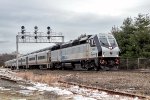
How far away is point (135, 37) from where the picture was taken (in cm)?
4728

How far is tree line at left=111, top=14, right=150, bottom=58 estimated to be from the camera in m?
46.7

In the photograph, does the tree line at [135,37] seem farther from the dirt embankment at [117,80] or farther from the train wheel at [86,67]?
the dirt embankment at [117,80]

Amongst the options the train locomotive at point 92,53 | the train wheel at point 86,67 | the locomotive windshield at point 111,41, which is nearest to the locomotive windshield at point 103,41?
the train locomotive at point 92,53

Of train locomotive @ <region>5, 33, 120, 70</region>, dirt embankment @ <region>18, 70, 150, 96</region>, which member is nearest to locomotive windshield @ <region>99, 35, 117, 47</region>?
train locomotive @ <region>5, 33, 120, 70</region>

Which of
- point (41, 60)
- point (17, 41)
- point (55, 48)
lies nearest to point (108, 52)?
point (55, 48)

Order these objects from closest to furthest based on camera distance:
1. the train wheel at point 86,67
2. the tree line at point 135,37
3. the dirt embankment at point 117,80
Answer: the dirt embankment at point 117,80, the train wheel at point 86,67, the tree line at point 135,37

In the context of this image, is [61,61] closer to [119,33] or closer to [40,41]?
[119,33]

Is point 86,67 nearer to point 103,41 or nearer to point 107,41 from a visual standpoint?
point 103,41

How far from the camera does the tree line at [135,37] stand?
46688mm

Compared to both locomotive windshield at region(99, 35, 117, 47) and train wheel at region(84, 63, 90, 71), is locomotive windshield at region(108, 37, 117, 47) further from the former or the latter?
train wheel at region(84, 63, 90, 71)

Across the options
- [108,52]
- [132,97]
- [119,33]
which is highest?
[119,33]

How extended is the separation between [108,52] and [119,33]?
1610 cm

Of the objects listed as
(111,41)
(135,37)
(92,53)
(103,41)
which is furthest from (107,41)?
(135,37)

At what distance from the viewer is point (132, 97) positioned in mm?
12391
